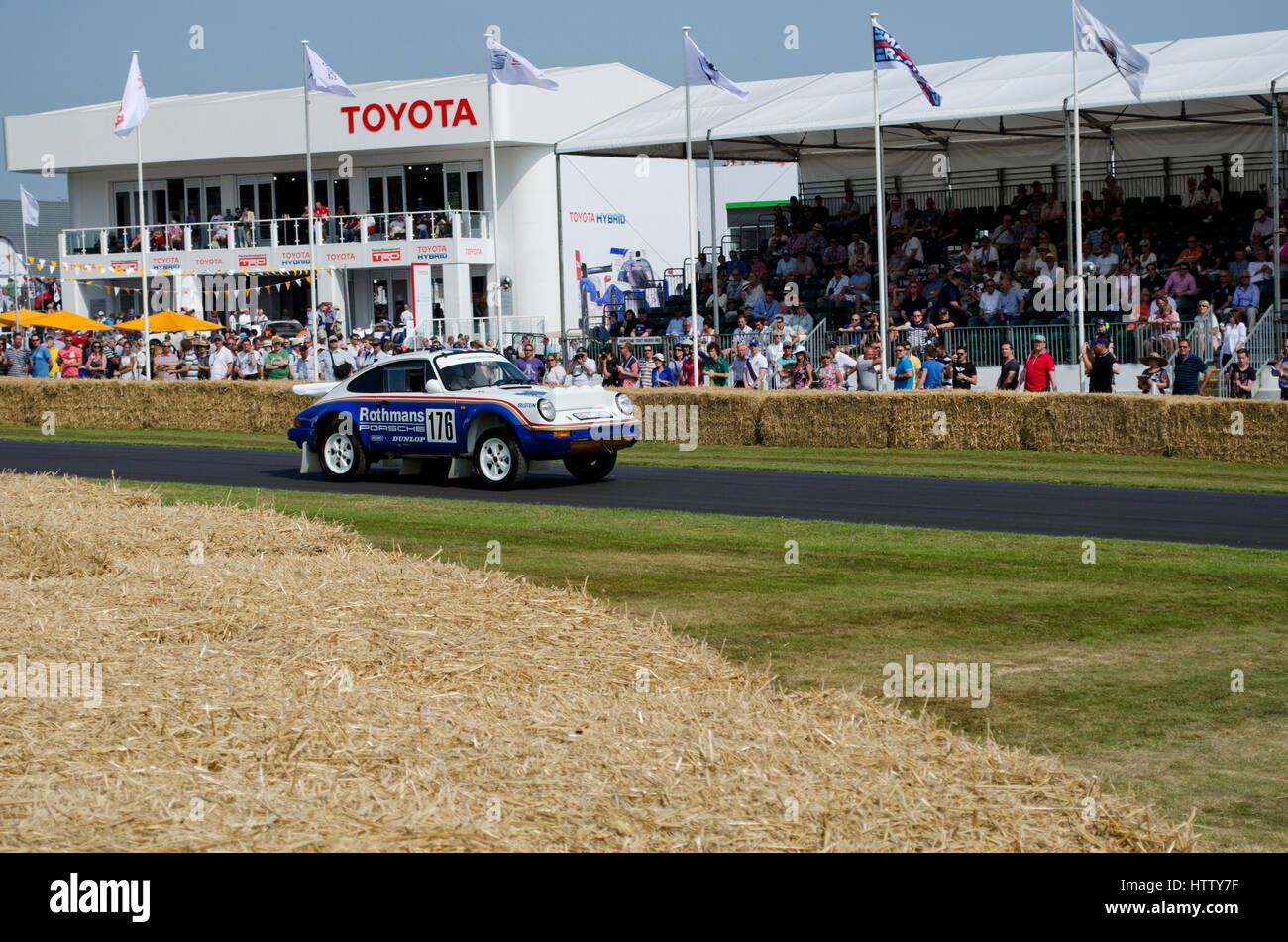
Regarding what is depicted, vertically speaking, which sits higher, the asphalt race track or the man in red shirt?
the man in red shirt

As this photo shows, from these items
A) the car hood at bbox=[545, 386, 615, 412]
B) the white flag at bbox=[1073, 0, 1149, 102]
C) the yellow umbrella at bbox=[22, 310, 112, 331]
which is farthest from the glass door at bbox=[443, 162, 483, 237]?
the car hood at bbox=[545, 386, 615, 412]

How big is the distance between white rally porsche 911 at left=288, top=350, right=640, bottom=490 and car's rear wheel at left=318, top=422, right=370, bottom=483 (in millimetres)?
13

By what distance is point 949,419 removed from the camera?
2258 centimetres

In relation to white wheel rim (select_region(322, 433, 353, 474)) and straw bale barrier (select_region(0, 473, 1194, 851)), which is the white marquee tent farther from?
straw bale barrier (select_region(0, 473, 1194, 851))

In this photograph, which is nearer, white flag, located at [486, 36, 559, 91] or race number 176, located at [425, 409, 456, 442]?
race number 176, located at [425, 409, 456, 442]

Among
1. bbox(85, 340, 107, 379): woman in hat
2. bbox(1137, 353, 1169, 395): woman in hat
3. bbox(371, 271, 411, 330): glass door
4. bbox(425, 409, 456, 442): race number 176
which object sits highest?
bbox(371, 271, 411, 330): glass door

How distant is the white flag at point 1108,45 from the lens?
2467 cm

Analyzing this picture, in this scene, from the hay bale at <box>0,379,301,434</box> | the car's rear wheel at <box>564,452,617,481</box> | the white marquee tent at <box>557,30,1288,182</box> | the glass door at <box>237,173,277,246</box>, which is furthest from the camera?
the glass door at <box>237,173,277,246</box>

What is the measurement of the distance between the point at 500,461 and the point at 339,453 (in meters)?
2.52

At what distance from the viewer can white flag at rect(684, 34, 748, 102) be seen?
29094 mm

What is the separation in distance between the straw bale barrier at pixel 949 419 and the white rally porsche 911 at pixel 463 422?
562 centimetres

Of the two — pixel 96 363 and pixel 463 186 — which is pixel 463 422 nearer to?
pixel 96 363

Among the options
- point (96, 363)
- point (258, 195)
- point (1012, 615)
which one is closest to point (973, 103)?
point (96, 363)

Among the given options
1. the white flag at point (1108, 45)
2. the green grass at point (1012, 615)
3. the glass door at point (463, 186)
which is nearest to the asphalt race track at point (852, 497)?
the green grass at point (1012, 615)
